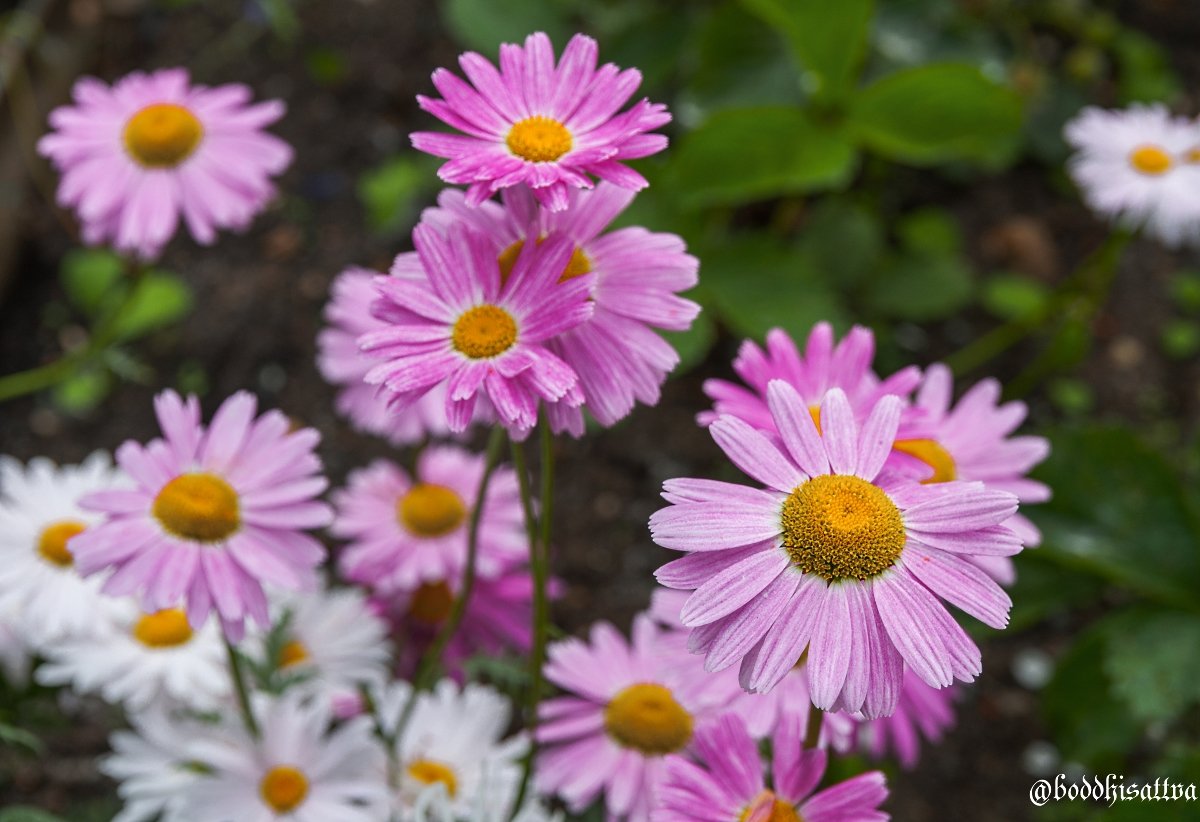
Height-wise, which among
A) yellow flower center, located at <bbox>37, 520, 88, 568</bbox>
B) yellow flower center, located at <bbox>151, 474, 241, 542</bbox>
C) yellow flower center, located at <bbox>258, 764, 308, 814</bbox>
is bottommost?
yellow flower center, located at <bbox>258, 764, 308, 814</bbox>

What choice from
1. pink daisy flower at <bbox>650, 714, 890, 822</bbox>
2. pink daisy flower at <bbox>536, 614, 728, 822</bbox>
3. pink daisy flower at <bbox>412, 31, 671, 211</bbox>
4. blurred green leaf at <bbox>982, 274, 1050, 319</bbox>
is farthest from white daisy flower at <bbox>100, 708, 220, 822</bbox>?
blurred green leaf at <bbox>982, 274, 1050, 319</bbox>

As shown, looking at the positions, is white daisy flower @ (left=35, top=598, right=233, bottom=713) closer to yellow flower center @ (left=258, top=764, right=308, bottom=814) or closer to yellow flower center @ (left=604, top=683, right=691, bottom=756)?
yellow flower center @ (left=258, top=764, right=308, bottom=814)

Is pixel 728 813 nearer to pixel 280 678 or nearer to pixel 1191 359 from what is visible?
pixel 280 678

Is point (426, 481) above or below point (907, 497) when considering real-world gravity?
above

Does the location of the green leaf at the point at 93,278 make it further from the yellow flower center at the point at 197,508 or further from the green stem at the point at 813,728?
the green stem at the point at 813,728

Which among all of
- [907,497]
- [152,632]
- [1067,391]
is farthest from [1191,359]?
[152,632]

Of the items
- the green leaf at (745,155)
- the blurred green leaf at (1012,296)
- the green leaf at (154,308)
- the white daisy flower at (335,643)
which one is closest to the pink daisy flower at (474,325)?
the white daisy flower at (335,643)
